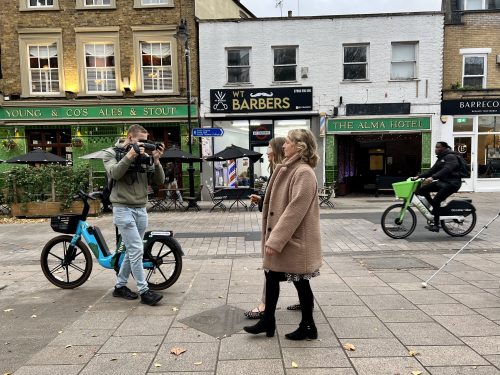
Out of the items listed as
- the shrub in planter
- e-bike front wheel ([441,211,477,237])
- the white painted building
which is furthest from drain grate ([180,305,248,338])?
the white painted building

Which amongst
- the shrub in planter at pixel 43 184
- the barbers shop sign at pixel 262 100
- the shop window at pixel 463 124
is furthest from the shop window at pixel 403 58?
the shrub in planter at pixel 43 184

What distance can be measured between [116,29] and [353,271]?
50.2 feet

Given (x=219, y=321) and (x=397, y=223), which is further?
(x=397, y=223)

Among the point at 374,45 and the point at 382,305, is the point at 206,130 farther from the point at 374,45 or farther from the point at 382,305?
the point at 382,305

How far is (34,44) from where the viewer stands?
1709cm

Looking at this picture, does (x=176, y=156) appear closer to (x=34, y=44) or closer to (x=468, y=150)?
(x=34, y=44)

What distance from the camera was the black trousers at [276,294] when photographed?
136 inches

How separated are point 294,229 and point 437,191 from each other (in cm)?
596

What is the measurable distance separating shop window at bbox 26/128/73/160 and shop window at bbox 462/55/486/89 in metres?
17.2

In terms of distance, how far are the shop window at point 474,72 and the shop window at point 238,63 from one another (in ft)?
30.3

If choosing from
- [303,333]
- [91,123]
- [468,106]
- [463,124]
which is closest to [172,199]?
[91,123]

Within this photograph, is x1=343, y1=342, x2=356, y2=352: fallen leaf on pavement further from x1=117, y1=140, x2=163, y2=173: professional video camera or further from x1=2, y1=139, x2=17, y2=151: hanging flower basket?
x1=2, y1=139, x2=17, y2=151: hanging flower basket

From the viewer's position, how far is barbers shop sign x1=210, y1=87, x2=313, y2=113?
55.2 ft

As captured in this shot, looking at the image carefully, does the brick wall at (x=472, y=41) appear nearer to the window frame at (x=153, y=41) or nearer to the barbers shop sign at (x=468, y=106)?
the barbers shop sign at (x=468, y=106)
